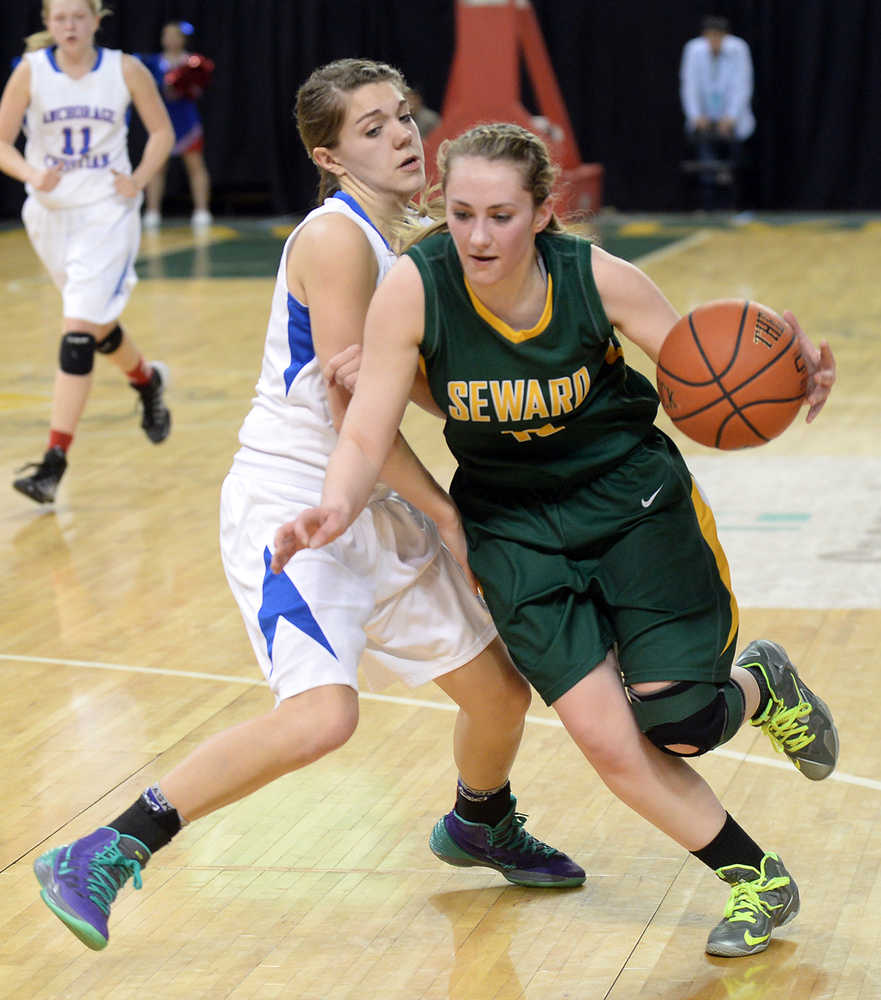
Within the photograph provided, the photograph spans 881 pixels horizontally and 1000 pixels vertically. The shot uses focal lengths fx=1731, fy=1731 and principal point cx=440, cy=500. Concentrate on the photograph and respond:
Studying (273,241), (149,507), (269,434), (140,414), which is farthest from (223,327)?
(269,434)

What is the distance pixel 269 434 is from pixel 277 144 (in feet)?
48.2

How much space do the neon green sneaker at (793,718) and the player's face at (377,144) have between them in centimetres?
103

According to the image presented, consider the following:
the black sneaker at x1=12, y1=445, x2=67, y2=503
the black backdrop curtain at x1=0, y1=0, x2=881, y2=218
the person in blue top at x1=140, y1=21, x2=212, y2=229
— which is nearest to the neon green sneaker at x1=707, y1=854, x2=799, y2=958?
the black sneaker at x1=12, y1=445, x2=67, y2=503

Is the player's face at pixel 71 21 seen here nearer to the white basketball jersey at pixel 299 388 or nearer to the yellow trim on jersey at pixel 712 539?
the white basketball jersey at pixel 299 388

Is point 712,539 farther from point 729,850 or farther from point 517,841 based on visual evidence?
point 517,841

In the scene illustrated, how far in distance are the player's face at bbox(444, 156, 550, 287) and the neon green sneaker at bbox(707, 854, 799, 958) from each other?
105 cm

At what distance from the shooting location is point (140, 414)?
7.93m

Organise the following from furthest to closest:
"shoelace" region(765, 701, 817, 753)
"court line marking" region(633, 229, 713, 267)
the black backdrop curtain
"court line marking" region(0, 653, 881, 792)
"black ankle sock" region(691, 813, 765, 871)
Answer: the black backdrop curtain → "court line marking" region(633, 229, 713, 267) → "court line marking" region(0, 653, 881, 792) → "shoelace" region(765, 701, 817, 753) → "black ankle sock" region(691, 813, 765, 871)

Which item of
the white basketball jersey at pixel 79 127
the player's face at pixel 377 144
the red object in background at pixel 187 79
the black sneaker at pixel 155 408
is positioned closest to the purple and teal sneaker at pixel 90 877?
the player's face at pixel 377 144

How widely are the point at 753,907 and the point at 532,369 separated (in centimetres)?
94

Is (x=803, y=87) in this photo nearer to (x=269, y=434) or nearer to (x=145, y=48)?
(x=145, y=48)

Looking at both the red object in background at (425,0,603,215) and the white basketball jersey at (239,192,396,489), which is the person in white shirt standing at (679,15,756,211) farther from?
the white basketball jersey at (239,192,396,489)

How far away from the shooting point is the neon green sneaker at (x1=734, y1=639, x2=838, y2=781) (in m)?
3.04

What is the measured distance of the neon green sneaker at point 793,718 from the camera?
3.04 metres
